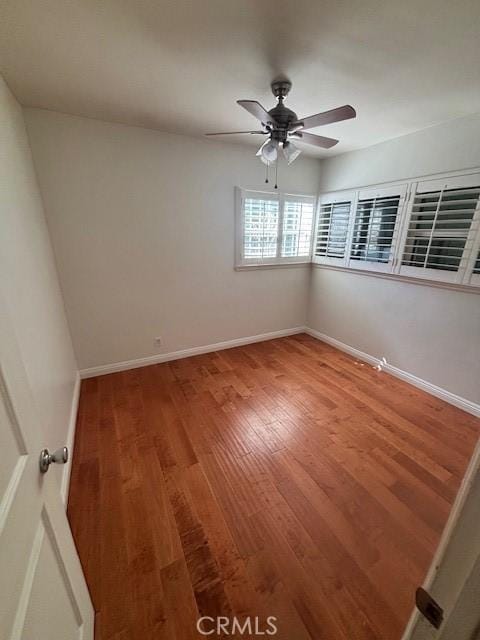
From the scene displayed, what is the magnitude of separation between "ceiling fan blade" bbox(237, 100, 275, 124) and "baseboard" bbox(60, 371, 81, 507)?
2331 millimetres

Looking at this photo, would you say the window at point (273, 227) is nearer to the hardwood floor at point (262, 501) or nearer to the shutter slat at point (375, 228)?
the shutter slat at point (375, 228)

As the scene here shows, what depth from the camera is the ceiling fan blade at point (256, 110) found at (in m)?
1.42

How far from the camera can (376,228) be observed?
2.84m

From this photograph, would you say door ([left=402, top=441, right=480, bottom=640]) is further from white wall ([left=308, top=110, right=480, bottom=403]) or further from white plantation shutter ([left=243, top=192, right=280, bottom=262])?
white plantation shutter ([left=243, top=192, right=280, bottom=262])

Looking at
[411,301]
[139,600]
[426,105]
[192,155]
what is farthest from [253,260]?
[139,600]

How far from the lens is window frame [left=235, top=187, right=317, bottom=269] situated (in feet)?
9.93

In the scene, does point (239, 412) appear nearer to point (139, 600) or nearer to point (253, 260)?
point (139, 600)

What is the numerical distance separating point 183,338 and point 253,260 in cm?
131

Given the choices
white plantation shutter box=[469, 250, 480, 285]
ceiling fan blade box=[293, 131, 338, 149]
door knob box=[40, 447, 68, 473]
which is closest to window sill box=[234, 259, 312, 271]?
ceiling fan blade box=[293, 131, 338, 149]

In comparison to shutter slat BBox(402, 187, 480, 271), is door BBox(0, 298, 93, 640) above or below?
below

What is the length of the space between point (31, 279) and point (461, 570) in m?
2.08

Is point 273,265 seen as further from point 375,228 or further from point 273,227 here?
point 375,228

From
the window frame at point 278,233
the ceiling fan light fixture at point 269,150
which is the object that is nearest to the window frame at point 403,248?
the window frame at point 278,233

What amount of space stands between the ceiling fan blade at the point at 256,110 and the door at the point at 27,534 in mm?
1500
